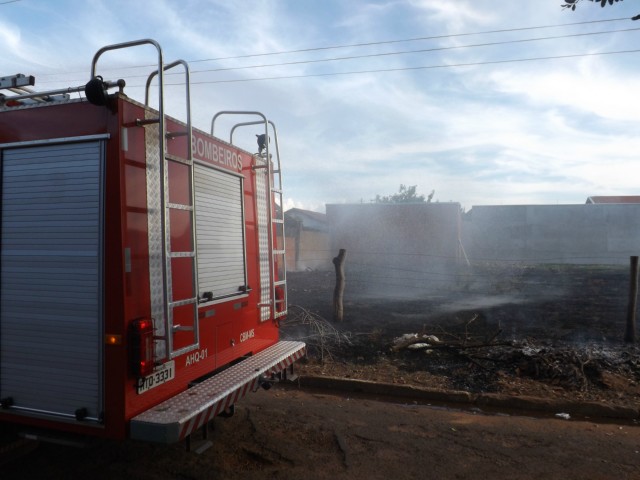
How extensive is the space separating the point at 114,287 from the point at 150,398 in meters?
0.84

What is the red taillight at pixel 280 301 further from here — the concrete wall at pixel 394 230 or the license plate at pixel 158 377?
the concrete wall at pixel 394 230

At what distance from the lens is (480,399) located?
589 cm

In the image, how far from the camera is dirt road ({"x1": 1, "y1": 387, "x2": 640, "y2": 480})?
13.0 feet

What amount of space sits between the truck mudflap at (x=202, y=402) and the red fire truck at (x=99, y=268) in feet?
0.04

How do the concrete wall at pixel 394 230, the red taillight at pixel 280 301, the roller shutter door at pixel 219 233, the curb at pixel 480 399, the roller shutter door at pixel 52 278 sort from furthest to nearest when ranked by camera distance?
1. the concrete wall at pixel 394 230
2. the curb at pixel 480 399
3. the red taillight at pixel 280 301
4. the roller shutter door at pixel 219 233
5. the roller shutter door at pixel 52 278

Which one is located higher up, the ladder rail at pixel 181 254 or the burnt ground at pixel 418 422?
the ladder rail at pixel 181 254

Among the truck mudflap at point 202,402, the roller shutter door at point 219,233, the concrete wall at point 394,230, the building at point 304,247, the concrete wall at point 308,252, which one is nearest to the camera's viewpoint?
the truck mudflap at point 202,402

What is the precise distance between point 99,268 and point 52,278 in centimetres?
42

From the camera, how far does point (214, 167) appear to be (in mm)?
4160

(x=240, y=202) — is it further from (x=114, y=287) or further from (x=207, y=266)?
(x=114, y=287)

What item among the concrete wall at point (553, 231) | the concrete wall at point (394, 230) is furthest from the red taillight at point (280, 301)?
the concrete wall at point (553, 231)

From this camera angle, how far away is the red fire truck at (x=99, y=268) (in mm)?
3039

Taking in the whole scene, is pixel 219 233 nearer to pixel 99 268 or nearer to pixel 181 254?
pixel 181 254

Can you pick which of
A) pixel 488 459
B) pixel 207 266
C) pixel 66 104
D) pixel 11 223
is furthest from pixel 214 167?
pixel 488 459
